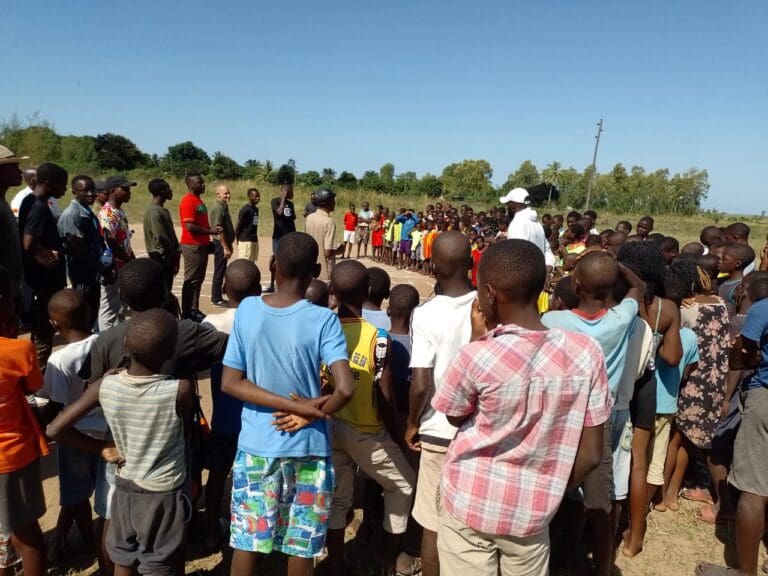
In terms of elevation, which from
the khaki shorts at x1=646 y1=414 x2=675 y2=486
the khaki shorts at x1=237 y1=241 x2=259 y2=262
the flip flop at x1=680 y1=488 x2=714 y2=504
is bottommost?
the flip flop at x1=680 y1=488 x2=714 y2=504

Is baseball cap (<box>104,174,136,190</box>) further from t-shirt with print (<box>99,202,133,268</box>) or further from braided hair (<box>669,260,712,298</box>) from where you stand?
braided hair (<box>669,260,712,298</box>)

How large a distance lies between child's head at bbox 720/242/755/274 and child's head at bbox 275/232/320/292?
14.7 ft

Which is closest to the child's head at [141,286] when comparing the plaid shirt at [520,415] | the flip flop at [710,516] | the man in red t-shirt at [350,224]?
the plaid shirt at [520,415]

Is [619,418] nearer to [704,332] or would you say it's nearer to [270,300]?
[704,332]

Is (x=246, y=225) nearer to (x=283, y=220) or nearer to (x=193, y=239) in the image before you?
(x=283, y=220)

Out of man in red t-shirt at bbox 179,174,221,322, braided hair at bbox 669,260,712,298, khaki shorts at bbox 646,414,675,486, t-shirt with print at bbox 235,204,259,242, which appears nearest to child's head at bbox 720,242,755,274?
braided hair at bbox 669,260,712,298

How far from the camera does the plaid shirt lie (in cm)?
159

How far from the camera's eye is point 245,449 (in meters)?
2.11

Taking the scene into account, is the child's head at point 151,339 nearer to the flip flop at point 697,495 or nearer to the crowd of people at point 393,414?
the crowd of people at point 393,414

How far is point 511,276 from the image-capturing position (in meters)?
1.65

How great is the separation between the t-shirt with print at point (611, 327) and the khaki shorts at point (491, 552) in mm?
1019

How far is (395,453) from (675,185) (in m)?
83.0

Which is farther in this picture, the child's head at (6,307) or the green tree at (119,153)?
the green tree at (119,153)

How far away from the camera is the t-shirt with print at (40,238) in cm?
416
